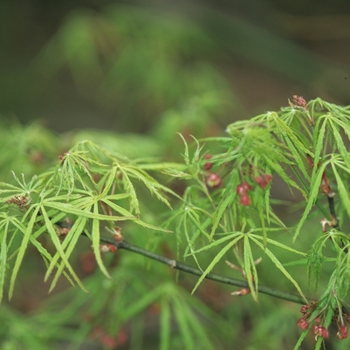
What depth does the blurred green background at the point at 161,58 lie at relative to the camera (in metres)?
2.43

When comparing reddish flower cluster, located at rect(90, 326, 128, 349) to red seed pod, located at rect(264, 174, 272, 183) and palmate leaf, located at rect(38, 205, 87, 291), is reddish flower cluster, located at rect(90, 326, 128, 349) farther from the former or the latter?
red seed pod, located at rect(264, 174, 272, 183)

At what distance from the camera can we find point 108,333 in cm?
131

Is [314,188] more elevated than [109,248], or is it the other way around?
[314,188]

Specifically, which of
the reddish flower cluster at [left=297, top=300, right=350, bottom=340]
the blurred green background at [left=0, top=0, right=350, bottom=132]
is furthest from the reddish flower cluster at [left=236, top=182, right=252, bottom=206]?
the blurred green background at [left=0, top=0, right=350, bottom=132]

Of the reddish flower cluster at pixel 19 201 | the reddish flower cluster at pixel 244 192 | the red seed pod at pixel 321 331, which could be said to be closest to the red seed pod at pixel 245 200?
the reddish flower cluster at pixel 244 192

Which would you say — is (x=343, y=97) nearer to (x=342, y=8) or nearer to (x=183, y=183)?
(x=183, y=183)

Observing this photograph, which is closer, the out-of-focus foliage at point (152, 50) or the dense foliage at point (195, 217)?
the dense foliage at point (195, 217)

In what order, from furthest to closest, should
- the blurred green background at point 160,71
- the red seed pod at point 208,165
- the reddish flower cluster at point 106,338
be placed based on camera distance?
the blurred green background at point 160,71, the reddish flower cluster at point 106,338, the red seed pod at point 208,165

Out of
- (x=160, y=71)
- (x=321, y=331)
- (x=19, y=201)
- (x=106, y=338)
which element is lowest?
(x=106, y=338)

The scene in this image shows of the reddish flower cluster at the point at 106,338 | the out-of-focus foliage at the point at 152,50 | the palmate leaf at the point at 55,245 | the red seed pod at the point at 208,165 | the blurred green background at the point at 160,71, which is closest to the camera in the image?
the palmate leaf at the point at 55,245

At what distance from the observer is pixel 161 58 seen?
2398mm

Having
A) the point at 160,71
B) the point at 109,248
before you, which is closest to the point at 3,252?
the point at 109,248

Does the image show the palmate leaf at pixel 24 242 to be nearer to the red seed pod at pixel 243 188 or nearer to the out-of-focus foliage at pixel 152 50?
the red seed pod at pixel 243 188

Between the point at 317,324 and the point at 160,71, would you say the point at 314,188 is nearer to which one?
the point at 317,324
